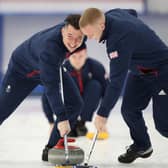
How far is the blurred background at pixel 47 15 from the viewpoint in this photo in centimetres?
753

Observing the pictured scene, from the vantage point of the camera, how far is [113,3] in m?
7.54

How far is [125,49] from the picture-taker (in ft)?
8.37

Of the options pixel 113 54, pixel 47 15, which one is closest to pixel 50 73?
pixel 113 54

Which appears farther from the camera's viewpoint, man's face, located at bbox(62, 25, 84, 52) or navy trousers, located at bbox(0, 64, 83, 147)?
navy trousers, located at bbox(0, 64, 83, 147)

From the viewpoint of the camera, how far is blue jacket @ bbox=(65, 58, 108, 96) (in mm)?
4164

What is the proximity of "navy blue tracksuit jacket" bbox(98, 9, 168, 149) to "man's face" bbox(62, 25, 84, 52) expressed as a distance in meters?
0.18

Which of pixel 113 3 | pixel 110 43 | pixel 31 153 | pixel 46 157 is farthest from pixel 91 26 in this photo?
pixel 113 3

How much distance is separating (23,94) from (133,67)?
74cm

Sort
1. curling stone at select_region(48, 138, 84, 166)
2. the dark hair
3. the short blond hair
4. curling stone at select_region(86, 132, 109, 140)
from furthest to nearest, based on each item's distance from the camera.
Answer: curling stone at select_region(86, 132, 109, 140) < curling stone at select_region(48, 138, 84, 166) < the dark hair < the short blond hair

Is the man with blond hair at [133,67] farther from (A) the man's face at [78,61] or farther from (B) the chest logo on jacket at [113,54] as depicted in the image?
(A) the man's face at [78,61]

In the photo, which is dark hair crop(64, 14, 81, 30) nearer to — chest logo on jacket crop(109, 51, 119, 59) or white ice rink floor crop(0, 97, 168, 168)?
chest logo on jacket crop(109, 51, 119, 59)

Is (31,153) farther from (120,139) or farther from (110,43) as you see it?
(110,43)

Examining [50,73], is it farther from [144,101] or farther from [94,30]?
[144,101]

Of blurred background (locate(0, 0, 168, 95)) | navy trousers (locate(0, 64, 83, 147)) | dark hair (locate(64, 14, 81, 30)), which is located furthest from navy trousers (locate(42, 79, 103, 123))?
blurred background (locate(0, 0, 168, 95))
